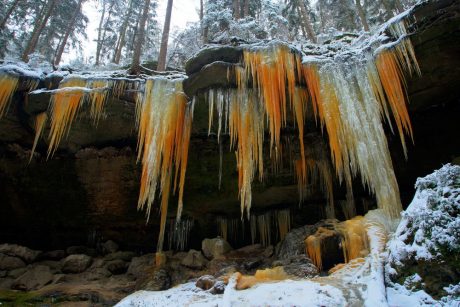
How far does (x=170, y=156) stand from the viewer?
7.75m

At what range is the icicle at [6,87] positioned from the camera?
304 inches

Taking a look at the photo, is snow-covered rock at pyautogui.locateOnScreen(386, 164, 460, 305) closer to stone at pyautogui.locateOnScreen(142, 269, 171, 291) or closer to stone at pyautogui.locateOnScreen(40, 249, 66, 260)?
stone at pyautogui.locateOnScreen(142, 269, 171, 291)

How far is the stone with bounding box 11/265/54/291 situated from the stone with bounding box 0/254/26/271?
0.57 meters

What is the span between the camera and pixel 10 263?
8812 millimetres

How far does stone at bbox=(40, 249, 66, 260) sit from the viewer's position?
960cm

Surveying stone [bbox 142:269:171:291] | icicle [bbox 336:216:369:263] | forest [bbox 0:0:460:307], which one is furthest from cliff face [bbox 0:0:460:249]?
icicle [bbox 336:216:369:263]

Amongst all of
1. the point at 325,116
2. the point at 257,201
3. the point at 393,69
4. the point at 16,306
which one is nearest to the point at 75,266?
the point at 16,306

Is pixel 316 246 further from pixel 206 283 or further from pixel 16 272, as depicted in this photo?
pixel 16 272

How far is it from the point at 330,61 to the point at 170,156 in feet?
13.3

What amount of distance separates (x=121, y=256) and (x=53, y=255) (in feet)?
6.47

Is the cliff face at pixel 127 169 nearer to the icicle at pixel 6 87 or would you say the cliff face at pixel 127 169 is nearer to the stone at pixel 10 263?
the icicle at pixel 6 87

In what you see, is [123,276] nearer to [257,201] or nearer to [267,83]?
[257,201]

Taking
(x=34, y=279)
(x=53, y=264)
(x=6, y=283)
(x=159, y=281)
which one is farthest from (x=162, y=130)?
(x=6, y=283)

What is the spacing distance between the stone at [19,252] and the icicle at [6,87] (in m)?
3.95
